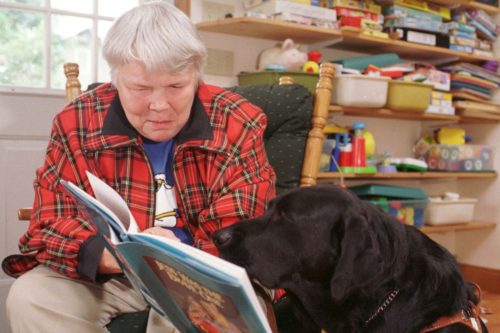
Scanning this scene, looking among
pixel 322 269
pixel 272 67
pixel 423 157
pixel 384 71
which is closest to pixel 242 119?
pixel 322 269

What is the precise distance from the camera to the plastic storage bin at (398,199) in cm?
276

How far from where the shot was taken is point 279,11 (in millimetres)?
2402

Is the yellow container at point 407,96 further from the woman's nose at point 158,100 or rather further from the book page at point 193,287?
the book page at point 193,287

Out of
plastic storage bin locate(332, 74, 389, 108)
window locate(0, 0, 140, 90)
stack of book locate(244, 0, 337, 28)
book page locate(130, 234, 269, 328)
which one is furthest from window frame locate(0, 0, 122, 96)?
book page locate(130, 234, 269, 328)

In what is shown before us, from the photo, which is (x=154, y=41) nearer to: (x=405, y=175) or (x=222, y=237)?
(x=222, y=237)

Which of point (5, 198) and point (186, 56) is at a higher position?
point (186, 56)

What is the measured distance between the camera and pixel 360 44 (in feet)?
9.41

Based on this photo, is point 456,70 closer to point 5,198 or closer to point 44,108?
point 44,108

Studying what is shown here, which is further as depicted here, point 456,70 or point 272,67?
point 456,70

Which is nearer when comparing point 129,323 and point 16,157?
point 129,323

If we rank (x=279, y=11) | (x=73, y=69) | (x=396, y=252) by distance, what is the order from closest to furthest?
1. (x=396, y=252)
2. (x=73, y=69)
3. (x=279, y=11)

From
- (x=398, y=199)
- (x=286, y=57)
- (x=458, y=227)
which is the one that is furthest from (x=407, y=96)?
(x=458, y=227)

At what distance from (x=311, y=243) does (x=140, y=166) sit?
477mm

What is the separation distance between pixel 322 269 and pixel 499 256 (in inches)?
112
